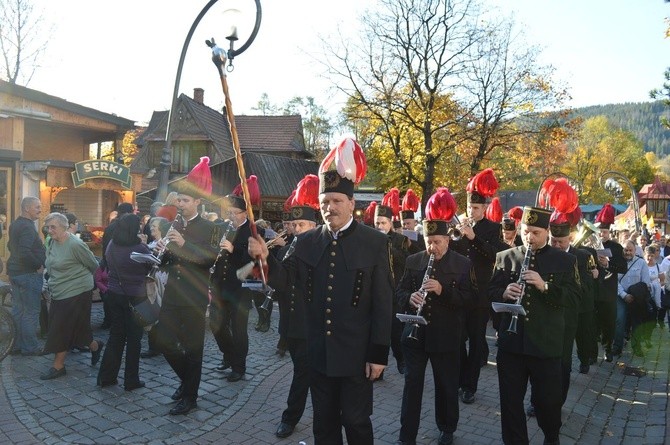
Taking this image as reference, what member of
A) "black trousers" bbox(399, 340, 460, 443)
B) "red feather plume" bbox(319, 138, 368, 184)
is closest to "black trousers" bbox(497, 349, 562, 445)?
"black trousers" bbox(399, 340, 460, 443)

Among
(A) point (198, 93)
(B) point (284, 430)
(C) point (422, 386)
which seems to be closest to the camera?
(C) point (422, 386)

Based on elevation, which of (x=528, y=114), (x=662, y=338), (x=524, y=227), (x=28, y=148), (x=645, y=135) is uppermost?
(x=645, y=135)

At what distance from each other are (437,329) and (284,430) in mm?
1755

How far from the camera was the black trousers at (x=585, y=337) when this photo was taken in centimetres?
760

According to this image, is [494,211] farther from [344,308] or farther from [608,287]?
[344,308]

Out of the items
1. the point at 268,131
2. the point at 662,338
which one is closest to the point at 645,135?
the point at 268,131

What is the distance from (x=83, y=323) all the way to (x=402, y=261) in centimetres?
427

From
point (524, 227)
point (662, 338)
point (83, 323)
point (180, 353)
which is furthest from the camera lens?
point (662, 338)

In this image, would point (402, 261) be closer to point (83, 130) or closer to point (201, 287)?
point (201, 287)

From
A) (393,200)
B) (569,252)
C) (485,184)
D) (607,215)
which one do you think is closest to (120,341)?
(485,184)

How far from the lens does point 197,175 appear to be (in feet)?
19.5

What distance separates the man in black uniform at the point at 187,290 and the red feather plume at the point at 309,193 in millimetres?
1035

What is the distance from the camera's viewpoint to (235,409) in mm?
5895

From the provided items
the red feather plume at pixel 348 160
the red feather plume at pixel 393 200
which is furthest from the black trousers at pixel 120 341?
the red feather plume at pixel 393 200
